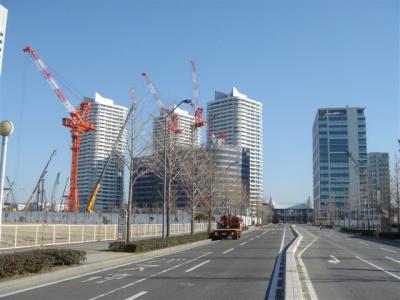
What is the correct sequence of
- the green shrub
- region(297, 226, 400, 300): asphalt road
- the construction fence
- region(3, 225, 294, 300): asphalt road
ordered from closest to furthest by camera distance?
region(3, 225, 294, 300): asphalt road → region(297, 226, 400, 300): asphalt road → the green shrub → the construction fence

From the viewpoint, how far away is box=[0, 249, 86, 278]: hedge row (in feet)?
46.4

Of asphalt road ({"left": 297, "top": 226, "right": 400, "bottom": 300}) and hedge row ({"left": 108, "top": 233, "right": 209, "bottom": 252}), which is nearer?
asphalt road ({"left": 297, "top": 226, "right": 400, "bottom": 300})

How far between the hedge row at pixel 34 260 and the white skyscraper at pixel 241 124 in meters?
120

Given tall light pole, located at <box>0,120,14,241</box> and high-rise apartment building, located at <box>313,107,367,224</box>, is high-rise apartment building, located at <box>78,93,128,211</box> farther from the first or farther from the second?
high-rise apartment building, located at <box>313,107,367,224</box>

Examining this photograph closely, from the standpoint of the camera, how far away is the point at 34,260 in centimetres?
1556

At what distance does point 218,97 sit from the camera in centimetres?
Answer: 14988

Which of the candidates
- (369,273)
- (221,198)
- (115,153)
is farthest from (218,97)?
(369,273)

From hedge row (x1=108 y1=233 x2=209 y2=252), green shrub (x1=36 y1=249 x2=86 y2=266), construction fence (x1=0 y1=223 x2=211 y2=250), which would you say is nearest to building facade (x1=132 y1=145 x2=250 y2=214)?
construction fence (x1=0 y1=223 x2=211 y2=250)

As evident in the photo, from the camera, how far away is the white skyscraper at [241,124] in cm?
14338

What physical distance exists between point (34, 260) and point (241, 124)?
5208 inches

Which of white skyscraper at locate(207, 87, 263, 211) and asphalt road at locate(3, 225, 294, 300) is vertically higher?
white skyscraper at locate(207, 87, 263, 211)

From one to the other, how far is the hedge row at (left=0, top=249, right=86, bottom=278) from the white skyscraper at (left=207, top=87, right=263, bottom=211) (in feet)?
394

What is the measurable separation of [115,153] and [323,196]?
164341 millimetres

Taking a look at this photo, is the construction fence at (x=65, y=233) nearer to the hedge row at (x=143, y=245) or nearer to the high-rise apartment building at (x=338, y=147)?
the hedge row at (x=143, y=245)
